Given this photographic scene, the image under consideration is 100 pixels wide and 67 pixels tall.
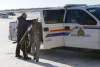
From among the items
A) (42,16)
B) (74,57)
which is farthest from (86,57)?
(42,16)

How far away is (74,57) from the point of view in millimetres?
11445

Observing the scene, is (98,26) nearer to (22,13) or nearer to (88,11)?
(88,11)

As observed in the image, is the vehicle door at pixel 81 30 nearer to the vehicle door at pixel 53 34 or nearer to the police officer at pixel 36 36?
the vehicle door at pixel 53 34

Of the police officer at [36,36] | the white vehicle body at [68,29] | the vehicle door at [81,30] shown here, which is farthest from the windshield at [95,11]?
the police officer at [36,36]

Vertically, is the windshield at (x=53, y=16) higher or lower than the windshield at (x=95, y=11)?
lower

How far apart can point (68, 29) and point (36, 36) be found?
1239mm

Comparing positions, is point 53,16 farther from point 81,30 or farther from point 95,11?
point 95,11

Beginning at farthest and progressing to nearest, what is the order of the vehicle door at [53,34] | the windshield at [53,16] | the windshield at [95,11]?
1. the windshield at [53,16]
2. the vehicle door at [53,34]
3. the windshield at [95,11]

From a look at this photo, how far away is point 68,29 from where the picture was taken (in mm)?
10930

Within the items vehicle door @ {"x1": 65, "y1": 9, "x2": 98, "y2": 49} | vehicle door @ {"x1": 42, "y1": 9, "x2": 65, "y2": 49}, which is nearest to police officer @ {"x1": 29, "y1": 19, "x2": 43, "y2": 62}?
vehicle door @ {"x1": 42, "y1": 9, "x2": 65, "y2": 49}

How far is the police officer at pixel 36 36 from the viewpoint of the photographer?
34.7 feet

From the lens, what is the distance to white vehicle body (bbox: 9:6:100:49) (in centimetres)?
1023

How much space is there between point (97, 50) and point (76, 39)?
874 mm

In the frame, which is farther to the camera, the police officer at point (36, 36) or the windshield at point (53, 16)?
the windshield at point (53, 16)
